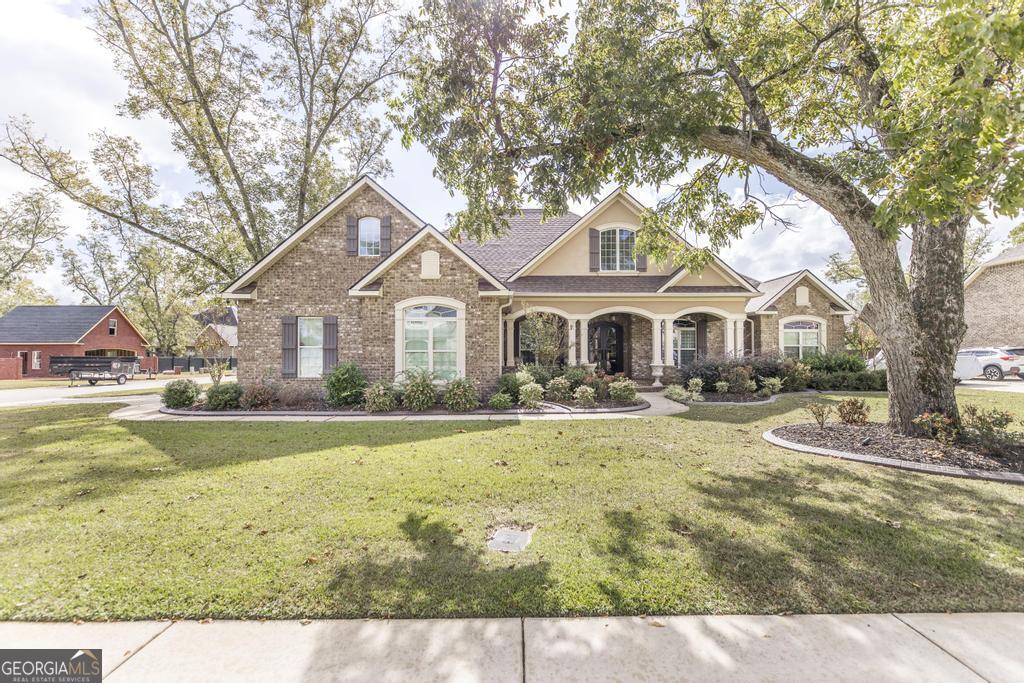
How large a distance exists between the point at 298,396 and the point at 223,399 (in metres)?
1.97

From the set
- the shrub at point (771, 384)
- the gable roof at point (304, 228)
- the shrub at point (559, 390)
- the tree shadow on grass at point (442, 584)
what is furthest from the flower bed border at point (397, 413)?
the tree shadow on grass at point (442, 584)

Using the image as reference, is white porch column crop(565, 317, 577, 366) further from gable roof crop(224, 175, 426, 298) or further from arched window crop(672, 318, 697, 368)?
gable roof crop(224, 175, 426, 298)

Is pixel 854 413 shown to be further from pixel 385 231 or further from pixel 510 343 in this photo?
pixel 385 231

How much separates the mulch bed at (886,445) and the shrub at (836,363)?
9849 mm

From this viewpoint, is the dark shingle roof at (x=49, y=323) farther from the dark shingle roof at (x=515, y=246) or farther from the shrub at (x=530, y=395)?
the shrub at (x=530, y=395)

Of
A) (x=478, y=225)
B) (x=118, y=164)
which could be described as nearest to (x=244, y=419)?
(x=478, y=225)

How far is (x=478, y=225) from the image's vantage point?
8.53 meters

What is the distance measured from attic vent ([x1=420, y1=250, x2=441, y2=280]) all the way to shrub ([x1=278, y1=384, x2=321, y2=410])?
5.21 m

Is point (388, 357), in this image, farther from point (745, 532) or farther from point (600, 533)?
point (745, 532)

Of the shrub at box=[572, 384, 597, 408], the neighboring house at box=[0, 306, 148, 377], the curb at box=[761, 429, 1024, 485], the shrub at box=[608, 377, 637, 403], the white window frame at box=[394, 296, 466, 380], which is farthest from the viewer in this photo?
the neighboring house at box=[0, 306, 148, 377]

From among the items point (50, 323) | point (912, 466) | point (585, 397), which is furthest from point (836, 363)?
point (50, 323)

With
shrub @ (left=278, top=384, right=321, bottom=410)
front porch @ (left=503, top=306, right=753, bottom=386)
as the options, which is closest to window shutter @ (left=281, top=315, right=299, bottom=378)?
shrub @ (left=278, top=384, right=321, bottom=410)

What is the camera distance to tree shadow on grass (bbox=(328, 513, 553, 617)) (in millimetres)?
2904

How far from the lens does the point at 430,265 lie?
492 inches
